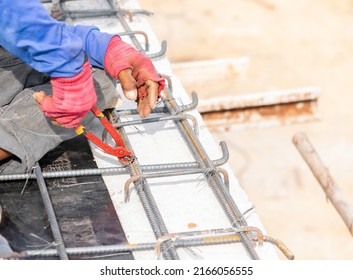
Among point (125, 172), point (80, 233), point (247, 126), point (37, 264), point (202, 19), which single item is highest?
point (202, 19)

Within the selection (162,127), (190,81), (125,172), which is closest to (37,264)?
(125,172)

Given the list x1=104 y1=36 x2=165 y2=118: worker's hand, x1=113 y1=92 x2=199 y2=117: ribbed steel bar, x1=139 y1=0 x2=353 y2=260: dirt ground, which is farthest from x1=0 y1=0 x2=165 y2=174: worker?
x1=139 y1=0 x2=353 y2=260: dirt ground

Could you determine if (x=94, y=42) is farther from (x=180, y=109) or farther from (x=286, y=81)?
(x=286, y=81)

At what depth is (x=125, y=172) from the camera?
4.41 meters

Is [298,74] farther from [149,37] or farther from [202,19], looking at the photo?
[149,37]

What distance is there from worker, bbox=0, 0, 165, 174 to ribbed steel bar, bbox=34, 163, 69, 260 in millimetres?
92


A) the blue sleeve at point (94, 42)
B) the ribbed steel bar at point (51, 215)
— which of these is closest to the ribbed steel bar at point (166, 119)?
the blue sleeve at point (94, 42)

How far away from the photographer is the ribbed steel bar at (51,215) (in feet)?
12.3

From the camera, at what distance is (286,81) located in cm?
1023

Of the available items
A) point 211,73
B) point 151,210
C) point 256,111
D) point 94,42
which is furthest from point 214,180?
point 211,73

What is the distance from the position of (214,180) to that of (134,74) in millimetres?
764

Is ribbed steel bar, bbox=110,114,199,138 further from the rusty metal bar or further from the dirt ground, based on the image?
the dirt ground

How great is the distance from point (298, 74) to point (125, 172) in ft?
21.0

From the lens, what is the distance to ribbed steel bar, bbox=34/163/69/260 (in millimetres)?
3748
